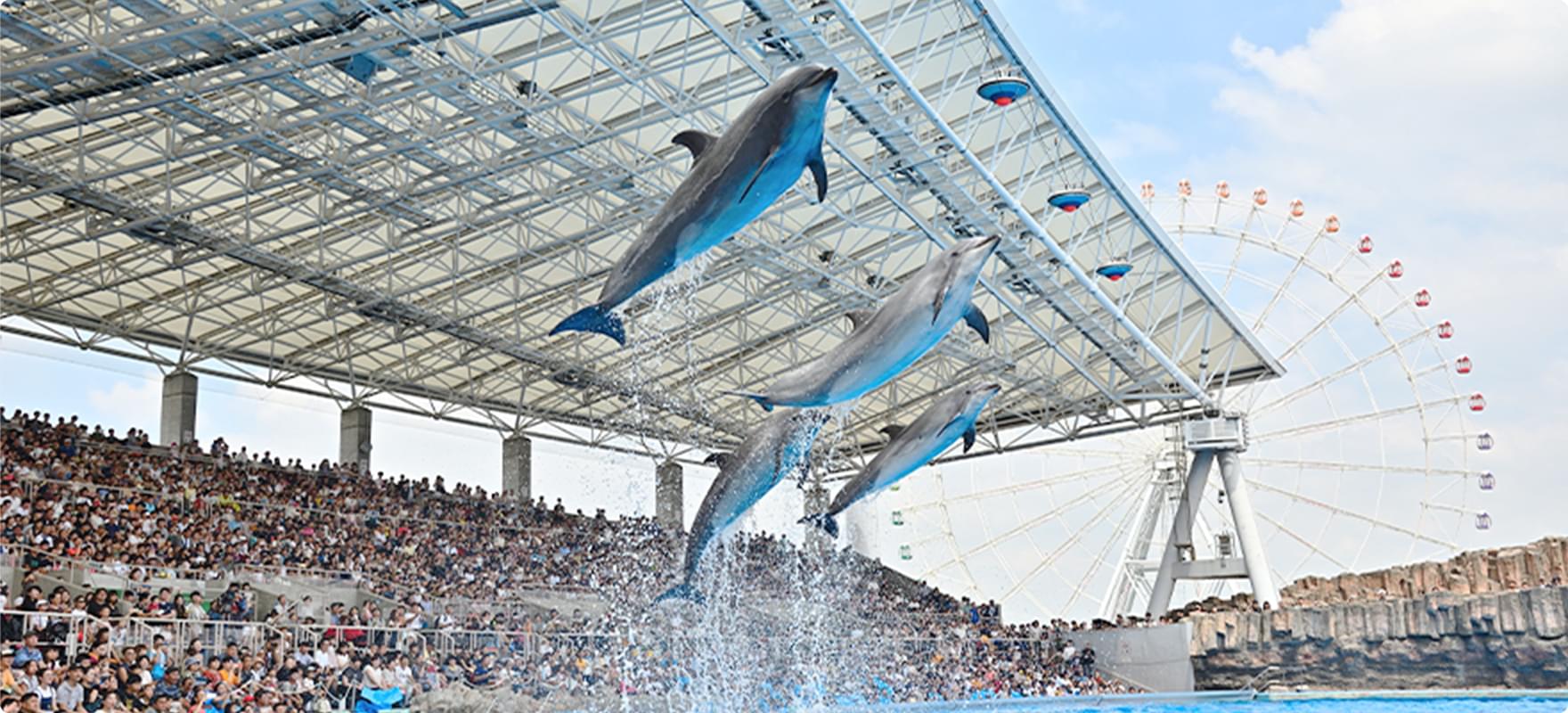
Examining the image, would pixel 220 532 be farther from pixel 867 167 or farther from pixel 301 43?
pixel 867 167

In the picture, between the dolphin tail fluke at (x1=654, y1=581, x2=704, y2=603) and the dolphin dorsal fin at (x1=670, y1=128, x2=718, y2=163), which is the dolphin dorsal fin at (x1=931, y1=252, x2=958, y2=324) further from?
the dolphin tail fluke at (x1=654, y1=581, x2=704, y2=603)

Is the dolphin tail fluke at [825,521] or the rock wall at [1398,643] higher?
the dolphin tail fluke at [825,521]

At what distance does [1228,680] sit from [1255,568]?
3.92 m

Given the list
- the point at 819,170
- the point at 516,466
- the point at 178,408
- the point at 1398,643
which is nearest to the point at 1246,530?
the point at 1398,643

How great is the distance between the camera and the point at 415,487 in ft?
102

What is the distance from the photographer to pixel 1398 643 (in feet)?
80.2

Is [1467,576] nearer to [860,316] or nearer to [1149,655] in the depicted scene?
[1149,655]

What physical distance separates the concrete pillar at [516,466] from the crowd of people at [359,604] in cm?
252

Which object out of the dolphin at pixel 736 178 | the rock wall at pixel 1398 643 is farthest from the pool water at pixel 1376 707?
the dolphin at pixel 736 178

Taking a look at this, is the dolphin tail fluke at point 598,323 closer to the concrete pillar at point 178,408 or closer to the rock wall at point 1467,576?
the rock wall at point 1467,576

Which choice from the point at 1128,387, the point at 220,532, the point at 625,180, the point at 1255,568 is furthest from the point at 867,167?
the point at 1255,568

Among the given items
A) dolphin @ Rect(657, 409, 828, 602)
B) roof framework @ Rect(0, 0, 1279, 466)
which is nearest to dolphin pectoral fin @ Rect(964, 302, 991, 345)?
dolphin @ Rect(657, 409, 828, 602)

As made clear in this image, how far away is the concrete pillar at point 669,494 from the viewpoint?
39.4 meters

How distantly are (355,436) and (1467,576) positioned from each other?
23.4 m
